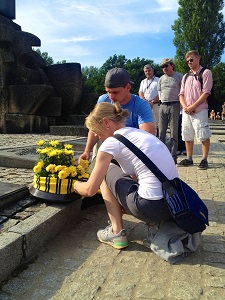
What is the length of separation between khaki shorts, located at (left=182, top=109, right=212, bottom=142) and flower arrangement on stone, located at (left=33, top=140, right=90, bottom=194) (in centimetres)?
304

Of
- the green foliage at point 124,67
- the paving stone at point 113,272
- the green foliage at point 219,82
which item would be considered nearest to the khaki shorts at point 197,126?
the paving stone at point 113,272

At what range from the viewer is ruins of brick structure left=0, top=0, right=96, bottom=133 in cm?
1070

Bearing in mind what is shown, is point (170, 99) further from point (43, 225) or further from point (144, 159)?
point (43, 225)

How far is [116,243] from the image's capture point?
8.83 feet

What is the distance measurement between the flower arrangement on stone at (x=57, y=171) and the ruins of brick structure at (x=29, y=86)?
7730mm

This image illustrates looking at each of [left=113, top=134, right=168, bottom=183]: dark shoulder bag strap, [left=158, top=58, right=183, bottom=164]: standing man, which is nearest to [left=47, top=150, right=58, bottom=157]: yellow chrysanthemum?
[left=113, top=134, right=168, bottom=183]: dark shoulder bag strap

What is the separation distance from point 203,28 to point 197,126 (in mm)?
32966

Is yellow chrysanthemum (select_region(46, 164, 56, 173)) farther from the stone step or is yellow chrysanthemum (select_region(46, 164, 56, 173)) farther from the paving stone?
the stone step

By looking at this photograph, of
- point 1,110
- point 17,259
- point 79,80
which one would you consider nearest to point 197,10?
point 79,80

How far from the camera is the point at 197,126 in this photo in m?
5.82

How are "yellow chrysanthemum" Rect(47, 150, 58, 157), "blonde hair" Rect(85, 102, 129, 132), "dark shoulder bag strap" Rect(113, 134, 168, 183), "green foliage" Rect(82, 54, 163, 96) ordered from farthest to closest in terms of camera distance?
"green foliage" Rect(82, 54, 163, 96) < "yellow chrysanthemum" Rect(47, 150, 58, 157) < "blonde hair" Rect(85, 102, 129, 132) < "dark shoulder bag strap" Rect(113, 134, 168, 183)

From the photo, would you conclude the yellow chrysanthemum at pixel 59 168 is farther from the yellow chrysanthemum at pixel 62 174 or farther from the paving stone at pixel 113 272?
the paving stone at pixel 113 272

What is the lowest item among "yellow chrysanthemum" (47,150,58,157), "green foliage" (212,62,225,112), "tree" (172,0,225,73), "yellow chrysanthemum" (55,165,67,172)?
"yellow chrysanthemum" (55,165,67,172)

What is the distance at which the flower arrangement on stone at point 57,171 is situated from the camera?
303 centimetres
